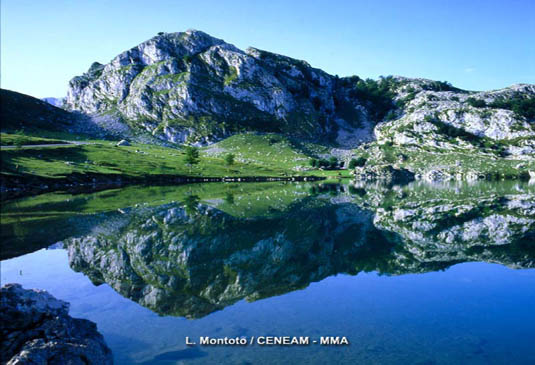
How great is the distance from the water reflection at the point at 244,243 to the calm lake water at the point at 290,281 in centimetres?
19

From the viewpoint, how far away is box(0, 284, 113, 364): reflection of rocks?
1241cm

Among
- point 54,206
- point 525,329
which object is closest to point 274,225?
point 525,329

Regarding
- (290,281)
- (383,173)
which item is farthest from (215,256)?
(383,173)

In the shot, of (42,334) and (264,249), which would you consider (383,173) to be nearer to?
(264,249)

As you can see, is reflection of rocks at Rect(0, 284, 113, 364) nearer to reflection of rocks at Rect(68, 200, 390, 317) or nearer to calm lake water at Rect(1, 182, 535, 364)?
calm lake water at Rect(1, 182, 535, 364)

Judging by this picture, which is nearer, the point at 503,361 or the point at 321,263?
the point at 503,361

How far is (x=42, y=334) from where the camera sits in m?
13.8

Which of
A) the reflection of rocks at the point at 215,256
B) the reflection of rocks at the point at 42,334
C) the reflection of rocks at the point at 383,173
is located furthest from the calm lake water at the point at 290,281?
the reflection of rocks at the point at 383,173

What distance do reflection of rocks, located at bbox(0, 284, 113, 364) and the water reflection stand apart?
5.74m

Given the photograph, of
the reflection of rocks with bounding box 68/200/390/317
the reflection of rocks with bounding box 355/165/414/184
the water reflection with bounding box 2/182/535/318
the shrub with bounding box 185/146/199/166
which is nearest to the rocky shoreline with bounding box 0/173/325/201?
the shrub with bounding box 185/146/199/166

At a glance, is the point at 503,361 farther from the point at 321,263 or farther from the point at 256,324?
the point at 321,263

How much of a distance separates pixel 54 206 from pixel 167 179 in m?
71.7

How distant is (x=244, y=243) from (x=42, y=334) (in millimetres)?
22953

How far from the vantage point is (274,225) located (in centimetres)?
4600
